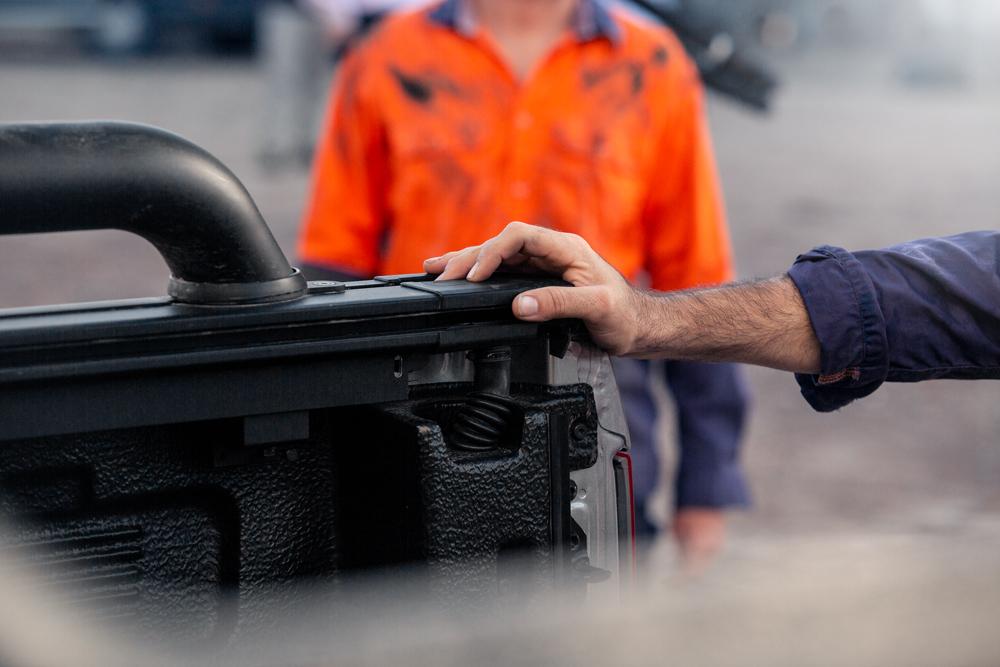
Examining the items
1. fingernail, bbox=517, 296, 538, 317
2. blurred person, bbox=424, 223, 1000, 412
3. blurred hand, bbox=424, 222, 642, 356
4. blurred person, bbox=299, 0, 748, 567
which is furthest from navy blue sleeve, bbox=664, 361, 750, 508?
fingernail, bbox=517, 296, 538, 317

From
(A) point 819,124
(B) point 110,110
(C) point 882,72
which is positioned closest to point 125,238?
(B) point 110,110

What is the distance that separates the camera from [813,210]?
369 inches

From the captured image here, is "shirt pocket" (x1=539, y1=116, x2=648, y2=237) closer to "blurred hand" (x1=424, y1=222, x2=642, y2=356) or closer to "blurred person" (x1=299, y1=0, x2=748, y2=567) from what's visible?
"blurred person" (x1=299, y1=0, x2=748, y2=567)

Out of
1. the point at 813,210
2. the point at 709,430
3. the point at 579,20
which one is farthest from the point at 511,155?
the point at 813,210

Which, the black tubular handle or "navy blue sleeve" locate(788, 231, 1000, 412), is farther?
"navy blue sleeve" locate(788, 231, 1000, 412)

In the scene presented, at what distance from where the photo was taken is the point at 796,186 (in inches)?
402

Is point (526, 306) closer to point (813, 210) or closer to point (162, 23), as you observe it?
point (813, 210)

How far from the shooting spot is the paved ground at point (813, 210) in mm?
4957

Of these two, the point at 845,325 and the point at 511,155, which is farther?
the point at 511,155

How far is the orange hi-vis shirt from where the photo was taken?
274 centimetres

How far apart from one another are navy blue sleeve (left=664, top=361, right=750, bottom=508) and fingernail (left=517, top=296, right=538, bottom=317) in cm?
167

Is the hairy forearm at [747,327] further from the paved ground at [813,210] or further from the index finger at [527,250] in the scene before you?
the paved ground at [813,210]

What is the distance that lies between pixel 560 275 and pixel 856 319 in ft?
1.59

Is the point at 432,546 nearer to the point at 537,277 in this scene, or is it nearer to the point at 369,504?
the point at 369,504
